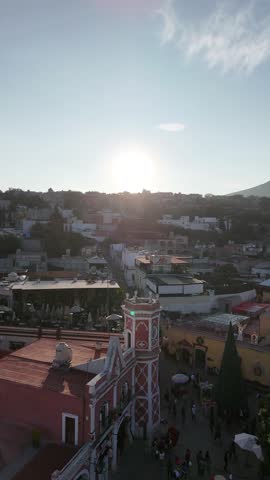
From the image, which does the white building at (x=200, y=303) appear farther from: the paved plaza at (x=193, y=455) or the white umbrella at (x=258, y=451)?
the white umbrella at (x=258, y=451)

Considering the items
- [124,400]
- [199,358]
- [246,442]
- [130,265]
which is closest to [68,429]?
[124,400]

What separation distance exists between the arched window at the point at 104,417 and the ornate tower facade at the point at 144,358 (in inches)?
129

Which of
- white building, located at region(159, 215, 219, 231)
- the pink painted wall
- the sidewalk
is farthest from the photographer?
white building, located at region(159, 215, 219, 231)

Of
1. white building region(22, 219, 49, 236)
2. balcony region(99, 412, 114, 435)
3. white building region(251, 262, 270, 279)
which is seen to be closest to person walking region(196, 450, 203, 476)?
balcony region(99, 412, 114, 435)

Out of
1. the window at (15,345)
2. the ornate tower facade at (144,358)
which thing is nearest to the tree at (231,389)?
the ornate tower facade at (144,358)

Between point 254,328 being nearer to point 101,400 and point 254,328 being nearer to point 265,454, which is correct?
point 265,454

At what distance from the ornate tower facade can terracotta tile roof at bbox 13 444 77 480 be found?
16.5ft

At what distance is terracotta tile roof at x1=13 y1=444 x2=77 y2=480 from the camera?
11695mm

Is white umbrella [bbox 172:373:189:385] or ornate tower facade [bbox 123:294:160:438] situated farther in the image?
white umbrella [bbox 172:373:189:385]

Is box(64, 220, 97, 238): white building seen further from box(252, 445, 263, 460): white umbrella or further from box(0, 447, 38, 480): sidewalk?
box(0, 447, 38, 480): sidewalk

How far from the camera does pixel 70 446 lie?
1338 centimetres

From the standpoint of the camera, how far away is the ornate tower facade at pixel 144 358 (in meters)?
17.6

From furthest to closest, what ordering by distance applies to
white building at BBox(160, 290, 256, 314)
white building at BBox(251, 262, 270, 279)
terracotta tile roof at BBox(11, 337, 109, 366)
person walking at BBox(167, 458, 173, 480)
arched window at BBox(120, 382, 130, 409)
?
white building at BBox(251, 262, 270, 279) < white building at BBox(160, 290, 256, 314) < terracotta tile roof at BBox(11, 337, 109, 366) < arched window at BBox(120, 382, 130, 409) < person walking at BBox(167, 458, 173, 480)

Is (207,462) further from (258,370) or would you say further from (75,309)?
(75,309)
